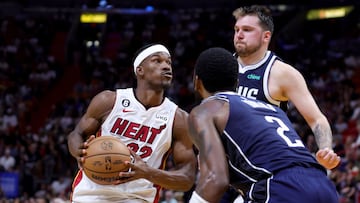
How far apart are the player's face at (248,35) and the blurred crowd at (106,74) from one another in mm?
5913

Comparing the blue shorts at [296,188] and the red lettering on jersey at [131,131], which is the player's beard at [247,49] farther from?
the blue shorts at [296,188]

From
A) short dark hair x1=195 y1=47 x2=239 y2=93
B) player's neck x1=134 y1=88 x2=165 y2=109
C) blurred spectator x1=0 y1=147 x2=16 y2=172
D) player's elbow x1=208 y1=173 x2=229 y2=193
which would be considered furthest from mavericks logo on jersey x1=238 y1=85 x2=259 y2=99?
blurred spectator x1=0 y1=147 x2=16 y2=172

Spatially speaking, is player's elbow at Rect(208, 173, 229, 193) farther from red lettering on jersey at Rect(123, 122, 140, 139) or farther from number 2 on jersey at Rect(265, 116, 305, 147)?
red lettering on jersey at Rect(123, 122, 140, 139)

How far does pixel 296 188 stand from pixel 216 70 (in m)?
0.81

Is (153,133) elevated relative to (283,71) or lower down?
lower down

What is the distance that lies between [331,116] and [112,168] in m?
12.1

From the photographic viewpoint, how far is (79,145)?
5.43m

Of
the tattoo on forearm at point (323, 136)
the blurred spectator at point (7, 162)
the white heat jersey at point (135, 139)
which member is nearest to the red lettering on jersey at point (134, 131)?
the white heat jersey at point (135, 139)

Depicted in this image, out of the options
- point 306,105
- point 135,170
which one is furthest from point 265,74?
point 135,170

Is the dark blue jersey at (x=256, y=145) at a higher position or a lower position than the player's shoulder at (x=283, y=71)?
lower

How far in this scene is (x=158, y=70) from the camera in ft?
19.2

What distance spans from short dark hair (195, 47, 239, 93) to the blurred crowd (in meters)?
7.37

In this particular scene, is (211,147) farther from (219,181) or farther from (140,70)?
(140,70)

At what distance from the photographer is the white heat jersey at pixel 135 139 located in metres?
5.48
